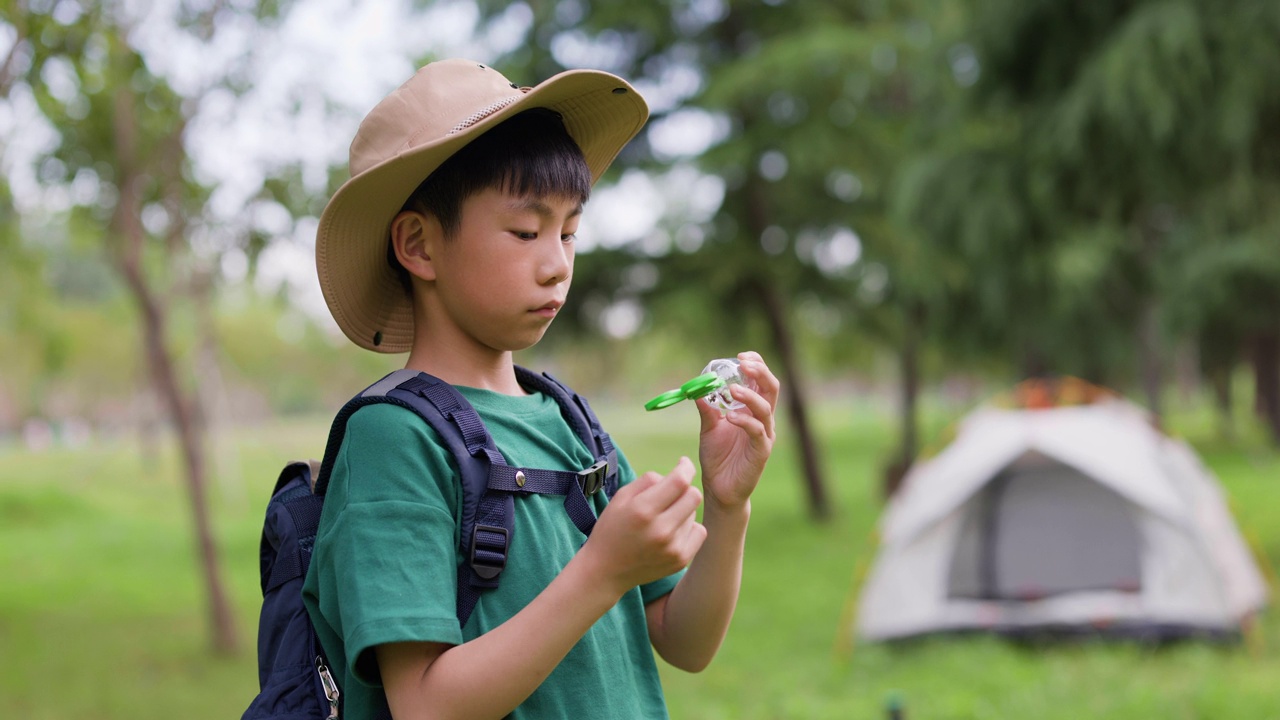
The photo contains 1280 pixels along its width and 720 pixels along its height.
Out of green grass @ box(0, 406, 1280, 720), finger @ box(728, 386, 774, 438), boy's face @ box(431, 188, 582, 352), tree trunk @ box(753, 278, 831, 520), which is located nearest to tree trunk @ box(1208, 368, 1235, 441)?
green grass @ box(0, 406, 1280, 720)

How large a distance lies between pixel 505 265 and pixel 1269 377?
865 inches

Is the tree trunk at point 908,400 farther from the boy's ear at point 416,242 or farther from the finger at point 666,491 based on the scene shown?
the finger at point 666,491

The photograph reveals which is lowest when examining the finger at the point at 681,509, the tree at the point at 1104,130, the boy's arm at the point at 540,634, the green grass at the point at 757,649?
the green grass at the point at 757,649

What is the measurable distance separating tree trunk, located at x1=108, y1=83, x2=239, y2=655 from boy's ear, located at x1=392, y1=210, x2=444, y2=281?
20.0 feet

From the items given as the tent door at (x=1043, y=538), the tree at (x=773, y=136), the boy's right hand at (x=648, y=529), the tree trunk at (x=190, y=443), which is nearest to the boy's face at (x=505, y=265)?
the boy's right hand at (x=648, y=529)

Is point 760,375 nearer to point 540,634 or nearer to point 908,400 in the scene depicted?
point 540,634

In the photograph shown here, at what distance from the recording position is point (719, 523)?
1.27 metres

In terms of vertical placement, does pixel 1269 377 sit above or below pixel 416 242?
below

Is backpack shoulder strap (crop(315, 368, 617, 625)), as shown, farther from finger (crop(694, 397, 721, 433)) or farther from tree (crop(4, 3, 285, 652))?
tree (crop(4, 3, 285, 652))

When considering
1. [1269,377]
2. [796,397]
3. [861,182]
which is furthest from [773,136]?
[1269,377]

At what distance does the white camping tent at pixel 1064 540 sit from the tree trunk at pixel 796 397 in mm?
5066

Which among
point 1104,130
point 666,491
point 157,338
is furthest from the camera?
point 157,338

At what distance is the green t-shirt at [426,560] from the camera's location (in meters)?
1.03

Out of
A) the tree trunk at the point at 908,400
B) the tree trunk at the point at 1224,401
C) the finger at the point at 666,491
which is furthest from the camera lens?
the tree trunk at the point at 1224,401
